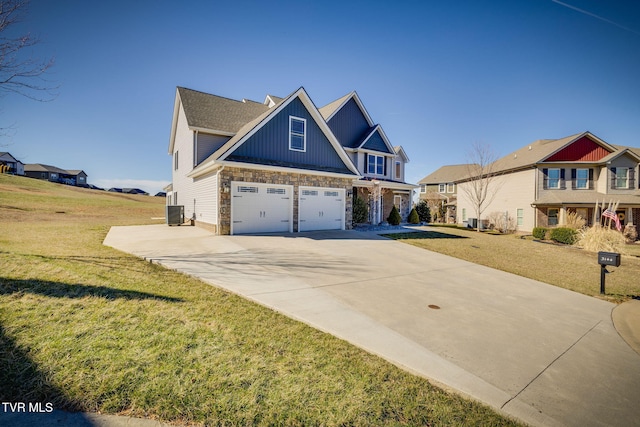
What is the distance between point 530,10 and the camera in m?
11.9

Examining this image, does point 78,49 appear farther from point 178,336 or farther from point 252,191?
point 178,336

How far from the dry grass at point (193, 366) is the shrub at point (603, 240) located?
17148 millimetres

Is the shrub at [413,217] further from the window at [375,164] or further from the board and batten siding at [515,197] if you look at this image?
the board and batten siding at [515,197]

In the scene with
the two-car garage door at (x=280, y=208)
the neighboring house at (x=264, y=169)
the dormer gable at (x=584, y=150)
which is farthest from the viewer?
the dormer gable at (x=584, y=150)

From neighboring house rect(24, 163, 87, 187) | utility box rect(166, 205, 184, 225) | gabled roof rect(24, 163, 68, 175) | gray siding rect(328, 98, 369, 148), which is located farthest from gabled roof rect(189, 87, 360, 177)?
gabled roof rect(24, 163, 68, 175)

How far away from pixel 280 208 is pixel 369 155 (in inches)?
458

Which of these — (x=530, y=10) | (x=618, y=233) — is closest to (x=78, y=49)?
(x=530, y=10)

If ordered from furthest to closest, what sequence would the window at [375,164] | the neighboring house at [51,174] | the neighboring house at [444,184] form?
the neighboring house at [51,174]
the neighboring house at [444,184]
the window at [375,164]

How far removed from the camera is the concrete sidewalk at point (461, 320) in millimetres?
3154

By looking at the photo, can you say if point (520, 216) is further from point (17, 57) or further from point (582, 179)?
point (17, 57)

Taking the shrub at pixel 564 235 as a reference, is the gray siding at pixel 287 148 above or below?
above

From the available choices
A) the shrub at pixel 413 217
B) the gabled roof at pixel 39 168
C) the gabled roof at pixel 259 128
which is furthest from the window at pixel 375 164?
the gabled roof at pixel 39 168

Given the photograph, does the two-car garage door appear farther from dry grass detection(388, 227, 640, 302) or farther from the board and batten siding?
the board and batten siding

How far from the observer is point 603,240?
14.2 meters
